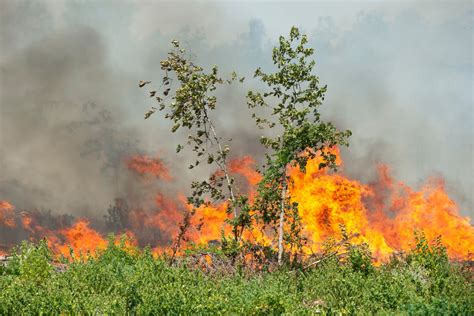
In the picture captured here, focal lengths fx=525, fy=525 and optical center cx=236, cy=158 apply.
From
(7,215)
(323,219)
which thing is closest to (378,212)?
(323,219)

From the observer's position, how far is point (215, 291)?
1134 cm

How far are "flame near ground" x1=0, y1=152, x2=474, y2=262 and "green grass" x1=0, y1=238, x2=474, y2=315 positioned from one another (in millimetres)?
4827

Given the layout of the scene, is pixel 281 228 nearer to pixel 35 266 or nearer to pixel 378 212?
pixel 35 266

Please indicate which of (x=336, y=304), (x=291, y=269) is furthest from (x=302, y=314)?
(x=291, y=269)

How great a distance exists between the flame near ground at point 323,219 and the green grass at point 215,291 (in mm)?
4827

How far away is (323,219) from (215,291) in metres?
11.6

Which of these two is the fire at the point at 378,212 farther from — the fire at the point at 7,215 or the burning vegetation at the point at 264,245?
the fire at the point at 7,215

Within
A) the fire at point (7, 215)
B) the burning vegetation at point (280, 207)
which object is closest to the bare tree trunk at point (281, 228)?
the burning vegetation at point (280, 207)

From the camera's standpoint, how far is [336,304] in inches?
449

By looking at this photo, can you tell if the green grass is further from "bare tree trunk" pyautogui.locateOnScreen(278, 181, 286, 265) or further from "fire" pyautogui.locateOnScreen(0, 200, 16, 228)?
"fire" pyautogui.locateOnScreen(0, 200, 16, 228)

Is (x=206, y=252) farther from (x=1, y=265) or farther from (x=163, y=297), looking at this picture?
(x=163, y=297)

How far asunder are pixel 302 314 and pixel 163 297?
2593mm

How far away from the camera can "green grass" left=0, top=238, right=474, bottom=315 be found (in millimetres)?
9594

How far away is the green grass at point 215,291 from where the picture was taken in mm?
9594
